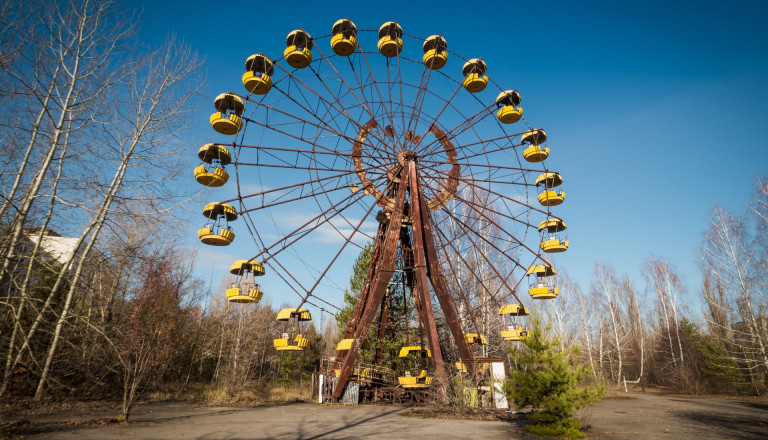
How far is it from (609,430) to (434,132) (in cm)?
1387

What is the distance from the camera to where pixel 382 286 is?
1533 cm

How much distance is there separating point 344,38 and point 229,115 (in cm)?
593

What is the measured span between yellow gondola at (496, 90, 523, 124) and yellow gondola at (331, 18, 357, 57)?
7.17 metres

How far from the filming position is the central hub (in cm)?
1764

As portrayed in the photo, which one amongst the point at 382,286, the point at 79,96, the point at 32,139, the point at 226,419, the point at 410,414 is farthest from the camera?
the point at 382,286

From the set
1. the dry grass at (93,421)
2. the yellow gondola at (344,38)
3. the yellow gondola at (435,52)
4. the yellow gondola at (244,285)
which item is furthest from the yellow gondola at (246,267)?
the yellow gondola at (435,52)

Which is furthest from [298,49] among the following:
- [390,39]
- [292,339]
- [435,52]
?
[292,339]

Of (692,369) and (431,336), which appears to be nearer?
(431,336)

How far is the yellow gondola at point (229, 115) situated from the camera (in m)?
15.0

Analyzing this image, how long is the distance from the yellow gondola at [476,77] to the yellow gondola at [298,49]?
283 inches

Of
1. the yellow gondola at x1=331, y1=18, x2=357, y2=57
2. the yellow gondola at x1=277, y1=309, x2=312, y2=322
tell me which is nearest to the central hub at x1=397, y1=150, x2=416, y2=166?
the yellow gondola at x1=331, y1=18, x2=357, y2=57

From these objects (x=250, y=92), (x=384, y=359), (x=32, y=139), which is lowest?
(x=384, y=359)

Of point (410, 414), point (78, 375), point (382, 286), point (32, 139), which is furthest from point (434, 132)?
point (78, 375)

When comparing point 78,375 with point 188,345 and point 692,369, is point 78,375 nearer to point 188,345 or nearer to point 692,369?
point 188,345
